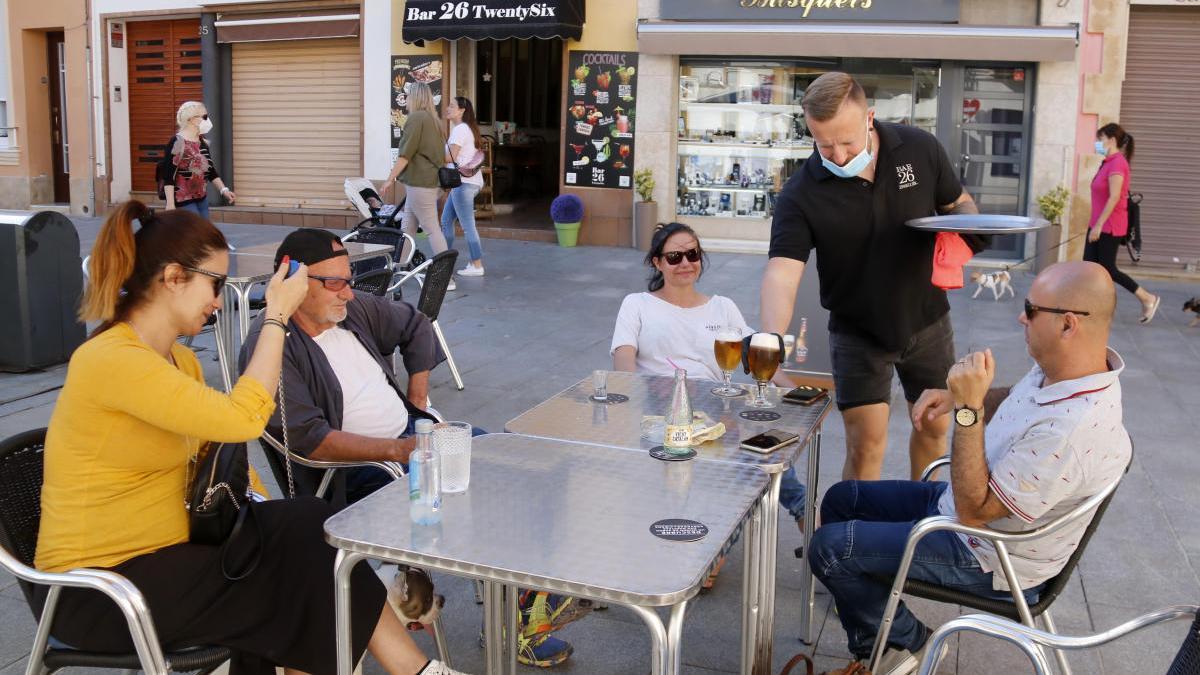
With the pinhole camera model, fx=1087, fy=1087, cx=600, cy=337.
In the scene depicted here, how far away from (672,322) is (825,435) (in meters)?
1.91

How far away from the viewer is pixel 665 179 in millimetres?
12773

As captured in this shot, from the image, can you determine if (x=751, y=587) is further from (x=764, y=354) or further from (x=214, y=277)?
(x=214, y=277)

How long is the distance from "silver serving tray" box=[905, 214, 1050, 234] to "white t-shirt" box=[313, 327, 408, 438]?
1755mm

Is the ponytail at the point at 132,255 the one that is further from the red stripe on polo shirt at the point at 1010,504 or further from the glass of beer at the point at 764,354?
Result: the red stripe on polo shirt at the point at 1010,504

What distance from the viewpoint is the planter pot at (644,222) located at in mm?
12508

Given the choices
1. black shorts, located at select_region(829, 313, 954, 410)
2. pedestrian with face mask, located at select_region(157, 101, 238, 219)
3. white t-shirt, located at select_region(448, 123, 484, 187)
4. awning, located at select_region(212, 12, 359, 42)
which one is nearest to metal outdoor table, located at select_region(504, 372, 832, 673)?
black shorts, located at select_region(829, 313, 954, 410)

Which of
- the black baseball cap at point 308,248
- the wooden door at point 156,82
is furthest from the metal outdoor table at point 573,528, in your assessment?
the wooden door at point 156,82

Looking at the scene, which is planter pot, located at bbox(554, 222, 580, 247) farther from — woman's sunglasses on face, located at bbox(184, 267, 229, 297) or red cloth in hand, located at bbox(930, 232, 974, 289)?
woman's sunglasses on face, located at bbox(184, 267, 229, 297)

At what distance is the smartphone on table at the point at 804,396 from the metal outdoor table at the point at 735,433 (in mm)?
26

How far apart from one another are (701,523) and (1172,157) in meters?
11.2

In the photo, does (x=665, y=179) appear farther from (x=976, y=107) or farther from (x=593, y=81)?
(x=976, y=107)

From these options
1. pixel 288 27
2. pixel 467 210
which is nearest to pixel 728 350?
pixel 467 210

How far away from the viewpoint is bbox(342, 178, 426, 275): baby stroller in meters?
7.53

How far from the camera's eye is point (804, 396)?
131 inches
